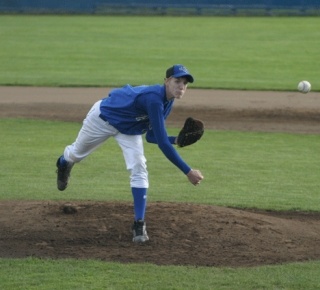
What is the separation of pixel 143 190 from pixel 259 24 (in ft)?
107

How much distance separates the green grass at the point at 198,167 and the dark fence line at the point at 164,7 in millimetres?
29870

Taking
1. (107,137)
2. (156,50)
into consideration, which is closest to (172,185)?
(107,137)

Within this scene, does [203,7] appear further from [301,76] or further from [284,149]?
[284,149]

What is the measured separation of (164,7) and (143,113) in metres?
37.9

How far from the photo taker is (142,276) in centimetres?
710

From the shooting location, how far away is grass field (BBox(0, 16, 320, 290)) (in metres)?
7.17

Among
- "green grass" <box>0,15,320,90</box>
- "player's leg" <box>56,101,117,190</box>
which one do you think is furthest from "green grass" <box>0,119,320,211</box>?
"green grass" <box>0,15,320,90</box>

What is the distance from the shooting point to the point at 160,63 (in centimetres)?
2642

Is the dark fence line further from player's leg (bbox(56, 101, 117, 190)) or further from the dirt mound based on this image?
player's leg (bbox(56, 101, 117, 190))

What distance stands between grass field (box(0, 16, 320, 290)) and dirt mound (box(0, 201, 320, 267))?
1.20ft

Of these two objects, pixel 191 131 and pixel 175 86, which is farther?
pixel 191 131

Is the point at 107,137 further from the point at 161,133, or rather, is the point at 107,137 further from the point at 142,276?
the point at 142,276

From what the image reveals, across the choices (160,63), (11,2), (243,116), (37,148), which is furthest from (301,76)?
(11,2)

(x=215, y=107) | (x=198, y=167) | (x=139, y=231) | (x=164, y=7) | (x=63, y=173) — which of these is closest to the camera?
(x=139, y=231)
